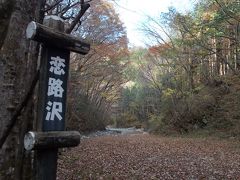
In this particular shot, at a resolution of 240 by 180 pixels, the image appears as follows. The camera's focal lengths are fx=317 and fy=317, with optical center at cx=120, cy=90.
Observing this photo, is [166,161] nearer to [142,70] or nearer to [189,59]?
[189,59]

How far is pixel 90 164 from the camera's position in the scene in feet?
27.6

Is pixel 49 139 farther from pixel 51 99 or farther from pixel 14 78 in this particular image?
pixel 14 78

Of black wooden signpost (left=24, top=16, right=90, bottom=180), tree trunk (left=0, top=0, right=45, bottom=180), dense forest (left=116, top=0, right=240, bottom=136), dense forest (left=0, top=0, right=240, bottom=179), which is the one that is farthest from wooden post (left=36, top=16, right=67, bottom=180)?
dense forest (left=116, top=0, right=240, bottom=136)

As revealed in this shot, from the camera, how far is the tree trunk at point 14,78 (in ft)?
11.1

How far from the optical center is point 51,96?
312 centimetres

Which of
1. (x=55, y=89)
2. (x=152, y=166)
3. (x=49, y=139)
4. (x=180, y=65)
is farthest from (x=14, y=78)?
(x=180, y=65)

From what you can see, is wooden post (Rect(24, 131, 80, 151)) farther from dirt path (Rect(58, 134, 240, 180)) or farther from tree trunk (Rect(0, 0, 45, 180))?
dirt path (Rect(58, 134, 240, 180))

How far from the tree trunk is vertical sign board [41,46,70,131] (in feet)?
1.66

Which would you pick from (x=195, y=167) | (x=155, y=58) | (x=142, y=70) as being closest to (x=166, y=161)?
(x=195, y=167)

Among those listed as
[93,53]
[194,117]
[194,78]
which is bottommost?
[194,117]

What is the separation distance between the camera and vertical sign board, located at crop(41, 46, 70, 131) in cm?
308

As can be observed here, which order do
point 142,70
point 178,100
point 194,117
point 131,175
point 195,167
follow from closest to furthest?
point 131,175
point 195,167
point 194,117
point 178,100
point 142,70

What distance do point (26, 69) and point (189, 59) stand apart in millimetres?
20474

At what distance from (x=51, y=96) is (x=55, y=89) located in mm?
85
